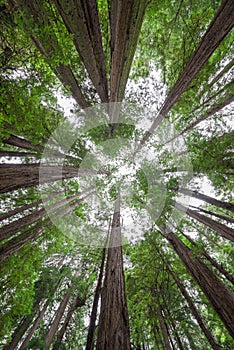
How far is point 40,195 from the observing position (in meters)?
6.12

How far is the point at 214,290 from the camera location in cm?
346

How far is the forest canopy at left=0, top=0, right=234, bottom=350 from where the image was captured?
2910 mm

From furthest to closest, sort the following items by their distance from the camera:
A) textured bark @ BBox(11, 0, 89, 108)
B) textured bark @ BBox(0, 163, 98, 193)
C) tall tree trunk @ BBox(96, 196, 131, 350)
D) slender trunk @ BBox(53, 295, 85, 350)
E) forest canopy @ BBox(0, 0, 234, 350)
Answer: slender trunk @ BBox(53, 295, 85, 350), textured bark @ BBox(0, 163, 98, 193), forest canopy @ BBox(0, 0, 234, 350), textured bark @ BBox(11, 0, 89, 108), tall tree trunk @ BBox(96, 196, 131, 350)

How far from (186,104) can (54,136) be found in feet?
14.2

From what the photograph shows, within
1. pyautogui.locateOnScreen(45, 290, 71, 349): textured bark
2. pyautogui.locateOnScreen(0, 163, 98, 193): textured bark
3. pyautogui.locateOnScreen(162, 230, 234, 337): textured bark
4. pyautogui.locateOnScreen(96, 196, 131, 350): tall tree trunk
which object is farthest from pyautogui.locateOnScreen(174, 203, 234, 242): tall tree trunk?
pyautogui.locateOnScreen(45, 290, 71, 349): textured bark

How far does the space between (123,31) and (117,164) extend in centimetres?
433

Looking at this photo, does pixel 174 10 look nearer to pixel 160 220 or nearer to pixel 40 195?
pixel 160 220

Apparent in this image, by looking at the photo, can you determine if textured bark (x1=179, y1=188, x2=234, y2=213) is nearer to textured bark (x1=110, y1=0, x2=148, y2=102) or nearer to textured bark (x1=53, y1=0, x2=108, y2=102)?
textured bark (x1=110, y1=0, x2=148, y2=102)

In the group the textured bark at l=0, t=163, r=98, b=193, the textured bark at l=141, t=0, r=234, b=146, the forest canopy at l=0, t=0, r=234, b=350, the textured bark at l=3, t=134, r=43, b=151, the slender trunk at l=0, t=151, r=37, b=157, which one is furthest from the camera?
the slender trunk at l=0, t=151, r=37, b=157

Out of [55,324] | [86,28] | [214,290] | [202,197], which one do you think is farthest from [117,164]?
[55,324]

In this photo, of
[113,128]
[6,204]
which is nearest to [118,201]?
[113,128]

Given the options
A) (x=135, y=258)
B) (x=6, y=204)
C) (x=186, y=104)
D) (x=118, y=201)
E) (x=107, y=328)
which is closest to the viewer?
(x=107, y=328)

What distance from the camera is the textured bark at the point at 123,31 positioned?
11.3 ft

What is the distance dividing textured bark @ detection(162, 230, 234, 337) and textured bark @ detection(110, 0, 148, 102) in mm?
4629
